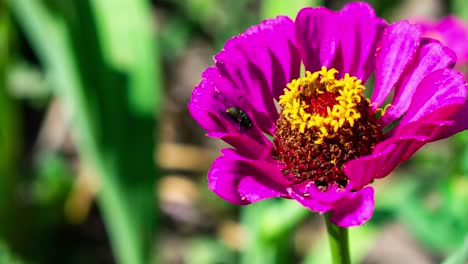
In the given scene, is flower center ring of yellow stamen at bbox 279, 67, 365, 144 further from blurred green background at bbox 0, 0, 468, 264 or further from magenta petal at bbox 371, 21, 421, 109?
blurred green background at bbox 0, 0, 468, 264

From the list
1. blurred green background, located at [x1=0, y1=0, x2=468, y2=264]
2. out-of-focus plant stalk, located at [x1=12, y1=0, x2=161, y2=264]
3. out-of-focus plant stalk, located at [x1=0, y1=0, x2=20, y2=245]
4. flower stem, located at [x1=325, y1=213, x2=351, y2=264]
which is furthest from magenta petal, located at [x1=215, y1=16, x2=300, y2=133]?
out-of-focus plant stalk, located at [x1=0, y1=0, x2=20, y2=245]

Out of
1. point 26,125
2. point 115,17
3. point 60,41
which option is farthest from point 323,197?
point 26,125

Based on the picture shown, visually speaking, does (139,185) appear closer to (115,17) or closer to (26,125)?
(115,17)

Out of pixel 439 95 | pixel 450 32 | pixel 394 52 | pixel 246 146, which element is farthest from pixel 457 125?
pixel 450 32

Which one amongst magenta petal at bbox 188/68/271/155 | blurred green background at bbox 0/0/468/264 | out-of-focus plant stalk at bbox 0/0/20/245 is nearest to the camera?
magenta petal at bbox 188/68/271/155

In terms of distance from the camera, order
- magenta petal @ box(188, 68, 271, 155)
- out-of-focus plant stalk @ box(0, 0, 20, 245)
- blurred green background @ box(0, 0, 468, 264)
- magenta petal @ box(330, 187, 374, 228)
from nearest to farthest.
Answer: magenta petal @ box(330, 187, 374, 228), magenta petal @ box(188, 68, 271, 155), blurred green background @ box(0, 0, 468, 264), out-of-focus plant stalk @ box(0, 0, 20, 245)

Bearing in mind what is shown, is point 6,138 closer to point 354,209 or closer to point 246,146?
point 246,146

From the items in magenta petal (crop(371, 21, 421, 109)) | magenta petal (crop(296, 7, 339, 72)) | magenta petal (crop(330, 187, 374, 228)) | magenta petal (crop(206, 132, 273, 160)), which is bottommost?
magenta petal (crop(330, 187, 374, 228))
